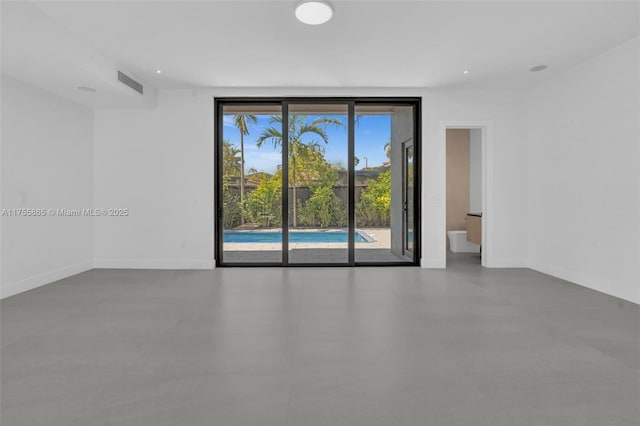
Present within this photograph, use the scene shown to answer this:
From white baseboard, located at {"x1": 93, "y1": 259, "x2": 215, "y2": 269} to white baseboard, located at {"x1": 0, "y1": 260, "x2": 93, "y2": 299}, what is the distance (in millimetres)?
222

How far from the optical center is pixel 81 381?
2.00m

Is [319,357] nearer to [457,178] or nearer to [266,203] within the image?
[266,203]

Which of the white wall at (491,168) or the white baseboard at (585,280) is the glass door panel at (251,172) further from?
the white baseboard at (585,280)

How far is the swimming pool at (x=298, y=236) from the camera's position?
5713 mm

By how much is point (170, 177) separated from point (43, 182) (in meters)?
1.61

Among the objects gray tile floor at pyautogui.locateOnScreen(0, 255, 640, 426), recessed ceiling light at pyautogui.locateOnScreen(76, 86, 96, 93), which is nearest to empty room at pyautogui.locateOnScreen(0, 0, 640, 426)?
gray tile floor at pyautogui.locateOnScreen(0, 255, 640, 426)

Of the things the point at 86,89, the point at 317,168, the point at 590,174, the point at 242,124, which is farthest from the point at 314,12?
the point at 590,174

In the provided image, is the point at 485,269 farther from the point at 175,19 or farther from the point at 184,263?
the point at 175,19

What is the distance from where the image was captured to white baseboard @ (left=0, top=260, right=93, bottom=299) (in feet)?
12.9

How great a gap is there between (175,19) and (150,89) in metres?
2.29

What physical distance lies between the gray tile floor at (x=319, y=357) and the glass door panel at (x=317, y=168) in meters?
1.79

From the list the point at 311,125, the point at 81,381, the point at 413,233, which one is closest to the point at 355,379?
the point at 81,381

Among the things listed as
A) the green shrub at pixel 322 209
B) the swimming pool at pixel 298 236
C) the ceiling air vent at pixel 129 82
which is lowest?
the swimming pool at pixel 298 236

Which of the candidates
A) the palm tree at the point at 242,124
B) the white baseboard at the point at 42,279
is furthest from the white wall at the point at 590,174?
the white baseboard at the point at 42,279
